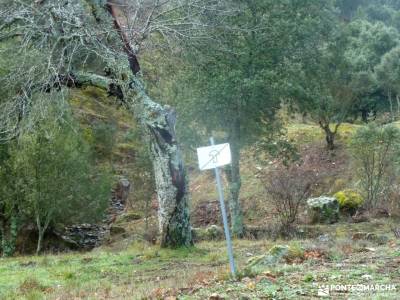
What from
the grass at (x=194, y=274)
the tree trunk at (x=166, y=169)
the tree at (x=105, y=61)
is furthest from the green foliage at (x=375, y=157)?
the tree trunk at (x=166, y=169)

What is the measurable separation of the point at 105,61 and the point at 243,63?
4.69 meters

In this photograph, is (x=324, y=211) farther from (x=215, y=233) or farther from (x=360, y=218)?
(x=215, y=233)

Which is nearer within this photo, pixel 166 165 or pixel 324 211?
pixel 166 165

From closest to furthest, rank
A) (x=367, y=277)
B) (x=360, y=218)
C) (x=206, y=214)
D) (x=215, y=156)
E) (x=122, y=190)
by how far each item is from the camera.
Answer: (x=367, y=277), (x=215, y=156), (x=360, y=218), (x=206, y=214), (x=122, y=190)

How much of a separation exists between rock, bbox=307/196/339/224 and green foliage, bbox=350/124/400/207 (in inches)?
54.5

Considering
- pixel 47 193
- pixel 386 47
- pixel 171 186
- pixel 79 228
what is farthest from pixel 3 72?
pixel 386 47

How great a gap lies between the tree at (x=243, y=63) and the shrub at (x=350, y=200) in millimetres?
5579

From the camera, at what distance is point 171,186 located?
13.3 meters

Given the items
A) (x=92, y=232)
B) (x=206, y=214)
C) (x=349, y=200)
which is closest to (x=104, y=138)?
(x=206, y=214)

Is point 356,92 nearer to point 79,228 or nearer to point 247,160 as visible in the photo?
point 247,160

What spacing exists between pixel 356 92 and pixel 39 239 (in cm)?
1900

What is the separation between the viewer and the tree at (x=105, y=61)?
41.7 feet

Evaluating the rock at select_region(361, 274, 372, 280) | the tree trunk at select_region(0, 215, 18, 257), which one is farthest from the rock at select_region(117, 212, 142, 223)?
the rock at select_region(361, 274, 372, 280)

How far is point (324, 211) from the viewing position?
20.3m
